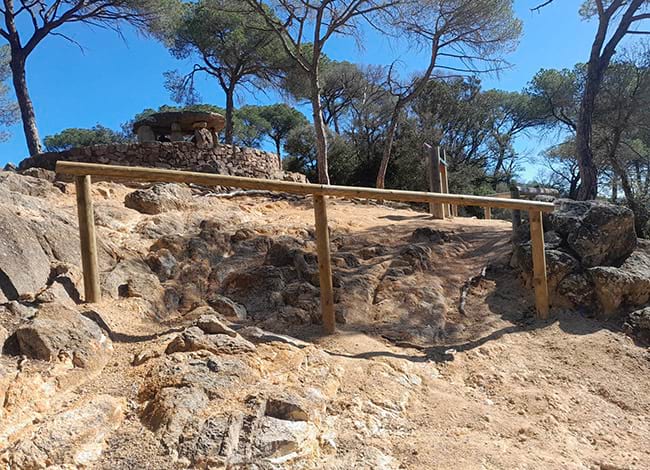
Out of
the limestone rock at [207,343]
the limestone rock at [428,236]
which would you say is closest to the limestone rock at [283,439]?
the limestone rock at [207,343]

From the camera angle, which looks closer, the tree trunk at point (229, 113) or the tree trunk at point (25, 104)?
the tree trunk at point (25, 104)

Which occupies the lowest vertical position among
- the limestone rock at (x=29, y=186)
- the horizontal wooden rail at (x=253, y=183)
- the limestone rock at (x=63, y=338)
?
the limestone rock at (x=63, y=338)

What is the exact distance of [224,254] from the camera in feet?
14.0

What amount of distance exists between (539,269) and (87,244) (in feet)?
10.8

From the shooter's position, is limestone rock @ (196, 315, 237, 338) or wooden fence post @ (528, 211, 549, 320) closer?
limestone rock @ (196, 315, 237, 338)

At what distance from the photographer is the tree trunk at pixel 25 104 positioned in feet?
34.6

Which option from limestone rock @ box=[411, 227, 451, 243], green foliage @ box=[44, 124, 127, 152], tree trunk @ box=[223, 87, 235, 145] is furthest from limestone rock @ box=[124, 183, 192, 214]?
green foliage @ box=[44, 124, 127, 152]

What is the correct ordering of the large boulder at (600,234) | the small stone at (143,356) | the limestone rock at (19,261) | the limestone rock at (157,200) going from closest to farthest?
the small stone at (143,356)
the limestone rock at (19,261)
the large boulder at (600,234)
the limestone rock at (157,200)

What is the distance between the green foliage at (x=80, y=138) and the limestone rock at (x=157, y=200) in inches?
810

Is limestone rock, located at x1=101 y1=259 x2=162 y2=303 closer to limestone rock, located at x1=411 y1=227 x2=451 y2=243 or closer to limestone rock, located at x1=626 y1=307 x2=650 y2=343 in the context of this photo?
limestone rock, located at x1=411 y1=227 x2=451 y2=243

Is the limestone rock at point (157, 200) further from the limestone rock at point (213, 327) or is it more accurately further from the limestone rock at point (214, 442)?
the limestone rock at point (214, 442)

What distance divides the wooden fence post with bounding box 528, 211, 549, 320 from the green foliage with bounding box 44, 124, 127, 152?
79.6ft

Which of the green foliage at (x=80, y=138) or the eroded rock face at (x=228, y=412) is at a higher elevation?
the green foliage at (x=80, y=138)

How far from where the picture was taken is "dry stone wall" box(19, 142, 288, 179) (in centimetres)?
859
